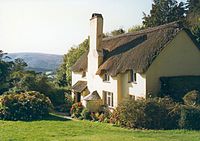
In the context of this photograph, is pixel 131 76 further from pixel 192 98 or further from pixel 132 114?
pixel 192 98

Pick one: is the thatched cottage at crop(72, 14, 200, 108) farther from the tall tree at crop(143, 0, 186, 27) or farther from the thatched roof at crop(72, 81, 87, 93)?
the tall tree at crop(143, 0, 186, 27)

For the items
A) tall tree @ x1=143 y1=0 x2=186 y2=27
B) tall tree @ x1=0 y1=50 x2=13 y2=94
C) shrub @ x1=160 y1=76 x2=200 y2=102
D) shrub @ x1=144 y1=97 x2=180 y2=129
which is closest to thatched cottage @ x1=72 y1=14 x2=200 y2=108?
shrub @ x1=160 y1=76 x2=200 y2=102

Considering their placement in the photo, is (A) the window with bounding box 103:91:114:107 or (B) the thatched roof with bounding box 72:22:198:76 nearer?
(B) the thatched roof with bounding box 72:22:198:76

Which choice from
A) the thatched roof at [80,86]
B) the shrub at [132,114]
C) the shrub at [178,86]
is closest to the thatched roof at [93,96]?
the thatched roof at [80,86]

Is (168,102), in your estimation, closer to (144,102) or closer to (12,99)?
(144,102)

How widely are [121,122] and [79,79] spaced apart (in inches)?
645

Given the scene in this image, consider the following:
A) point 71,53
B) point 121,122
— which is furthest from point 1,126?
point 71,53

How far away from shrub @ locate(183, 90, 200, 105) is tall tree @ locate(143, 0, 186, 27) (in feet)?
107

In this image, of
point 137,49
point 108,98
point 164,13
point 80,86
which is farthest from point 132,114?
point 164,13

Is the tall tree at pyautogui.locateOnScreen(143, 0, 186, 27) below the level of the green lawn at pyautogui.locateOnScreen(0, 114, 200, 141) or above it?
above

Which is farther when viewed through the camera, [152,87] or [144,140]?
[152,87]

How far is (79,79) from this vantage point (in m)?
41.4

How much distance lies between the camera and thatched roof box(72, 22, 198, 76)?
27.3 m

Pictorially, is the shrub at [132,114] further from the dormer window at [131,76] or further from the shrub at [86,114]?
the shrub at [86,114]
